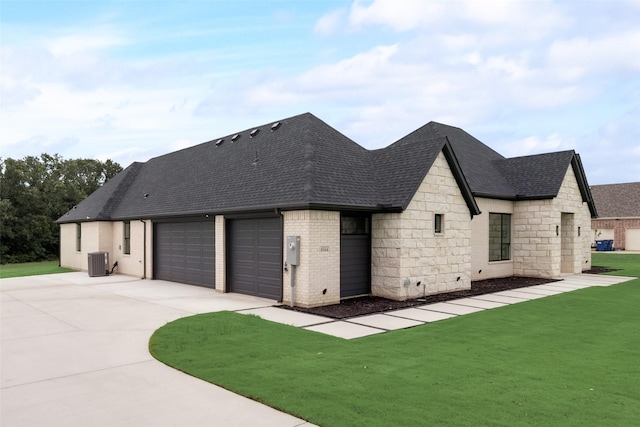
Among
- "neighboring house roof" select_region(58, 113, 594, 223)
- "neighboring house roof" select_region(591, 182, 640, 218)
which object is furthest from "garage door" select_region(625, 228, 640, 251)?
"neighboring house roof" select_region(58, 113, 594, 223)

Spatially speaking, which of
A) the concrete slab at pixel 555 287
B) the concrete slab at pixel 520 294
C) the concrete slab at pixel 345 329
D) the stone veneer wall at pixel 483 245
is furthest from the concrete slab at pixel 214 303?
the concrete slab at pixel 555 287

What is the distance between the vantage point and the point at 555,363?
25.1ft

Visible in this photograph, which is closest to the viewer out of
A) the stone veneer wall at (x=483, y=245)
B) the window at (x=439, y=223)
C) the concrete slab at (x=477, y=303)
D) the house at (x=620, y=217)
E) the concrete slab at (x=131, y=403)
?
the concrete slab at (x=131, y=403)

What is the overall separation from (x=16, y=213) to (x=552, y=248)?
1693 inches

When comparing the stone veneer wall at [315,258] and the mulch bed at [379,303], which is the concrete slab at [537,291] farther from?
the stone veneer wall at [315,258]

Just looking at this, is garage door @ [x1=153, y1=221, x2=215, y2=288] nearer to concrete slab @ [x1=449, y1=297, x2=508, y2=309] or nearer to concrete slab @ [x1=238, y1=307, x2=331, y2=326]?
concrete slab @ [x1=238, y1=307, x2=331, y2=326]

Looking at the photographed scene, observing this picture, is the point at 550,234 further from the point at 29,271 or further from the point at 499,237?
the point at 29,271

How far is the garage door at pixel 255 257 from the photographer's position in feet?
47.2

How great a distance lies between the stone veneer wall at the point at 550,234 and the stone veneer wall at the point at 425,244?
19.9 feet

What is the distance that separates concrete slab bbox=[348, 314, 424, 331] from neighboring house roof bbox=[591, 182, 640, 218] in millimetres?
45422

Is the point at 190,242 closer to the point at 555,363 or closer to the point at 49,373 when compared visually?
the point at 49,373

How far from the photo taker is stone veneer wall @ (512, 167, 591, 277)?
20.7 m

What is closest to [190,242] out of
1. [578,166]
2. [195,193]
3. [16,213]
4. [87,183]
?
[195,193]

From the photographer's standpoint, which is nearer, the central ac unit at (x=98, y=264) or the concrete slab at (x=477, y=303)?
the concrete slab at (x=477, y=303)
